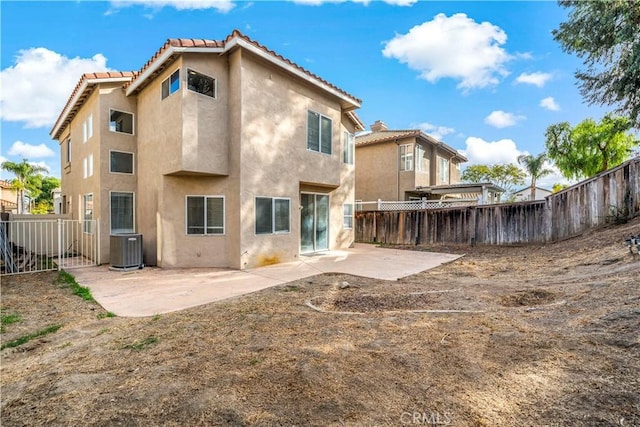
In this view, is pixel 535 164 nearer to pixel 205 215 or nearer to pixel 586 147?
pixel 586 147

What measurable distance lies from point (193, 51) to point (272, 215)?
5.13 meters

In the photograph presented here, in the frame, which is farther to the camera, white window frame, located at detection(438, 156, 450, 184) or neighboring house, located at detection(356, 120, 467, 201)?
white window frame, located at detection(438, 156, 450, 184)

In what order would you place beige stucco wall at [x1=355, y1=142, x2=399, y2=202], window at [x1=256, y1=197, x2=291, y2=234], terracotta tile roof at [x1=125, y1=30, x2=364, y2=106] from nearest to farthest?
terracotta tile roof at [x1=125, y1=30, x2=364, y2=106], window at [x1=256, y1=197, x2=291, y2=234], beige stucco wall at [x1=355, y1=142, x2=399, y2=202]

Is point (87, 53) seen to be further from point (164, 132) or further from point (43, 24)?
point (164, 132)

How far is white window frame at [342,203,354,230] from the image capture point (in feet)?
43.4

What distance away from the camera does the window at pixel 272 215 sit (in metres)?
9.12

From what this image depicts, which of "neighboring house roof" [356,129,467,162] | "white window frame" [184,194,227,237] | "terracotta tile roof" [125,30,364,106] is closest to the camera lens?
"terracotta tile roof" [125,30,364,106]

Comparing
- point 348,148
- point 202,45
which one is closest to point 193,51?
point 202,45

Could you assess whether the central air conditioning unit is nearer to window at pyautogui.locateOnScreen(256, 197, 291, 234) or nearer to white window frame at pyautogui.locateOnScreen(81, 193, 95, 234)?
white window frame at pyautogui.locateOnScreen(81, 193, 95, 234)

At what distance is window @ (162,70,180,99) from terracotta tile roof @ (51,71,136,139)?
2497 mm

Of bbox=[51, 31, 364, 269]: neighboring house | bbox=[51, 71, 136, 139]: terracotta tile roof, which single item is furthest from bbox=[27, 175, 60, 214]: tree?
bbox=[51, 31, 364, 269]: neighboring house

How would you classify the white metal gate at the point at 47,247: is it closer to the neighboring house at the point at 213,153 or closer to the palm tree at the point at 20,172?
the neighboring house at the point at 213,153

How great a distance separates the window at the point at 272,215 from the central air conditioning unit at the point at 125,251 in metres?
3.81

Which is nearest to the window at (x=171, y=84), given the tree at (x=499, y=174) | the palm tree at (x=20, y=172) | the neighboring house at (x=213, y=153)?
the neighboring house at (x=213, y=153)
